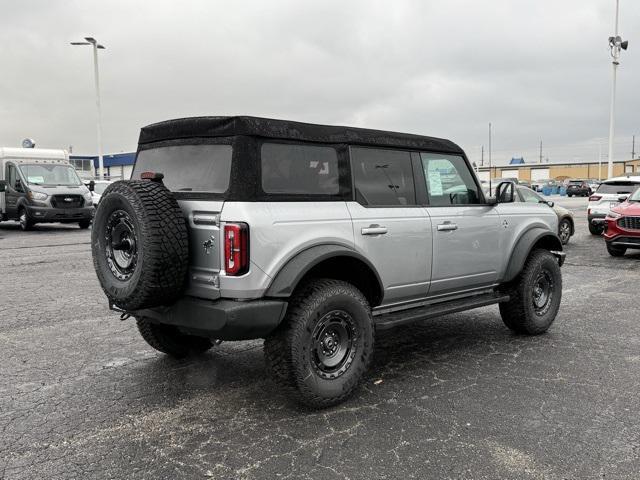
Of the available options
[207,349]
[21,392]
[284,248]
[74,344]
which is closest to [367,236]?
[284,248]

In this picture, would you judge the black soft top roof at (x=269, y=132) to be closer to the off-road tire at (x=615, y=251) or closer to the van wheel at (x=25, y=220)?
the off-road tire at (x=615, y=251)

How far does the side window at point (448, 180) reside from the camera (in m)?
4.91

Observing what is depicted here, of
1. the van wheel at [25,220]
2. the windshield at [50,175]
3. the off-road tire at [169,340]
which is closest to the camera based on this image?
the off-road tire at [169,340]

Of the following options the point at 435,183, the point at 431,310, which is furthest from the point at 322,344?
the point at 435,183

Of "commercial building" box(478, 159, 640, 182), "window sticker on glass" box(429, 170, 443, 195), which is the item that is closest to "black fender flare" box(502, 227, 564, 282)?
"window sticker on glass" box(429, 170, 443, 195)

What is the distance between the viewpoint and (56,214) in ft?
58.1

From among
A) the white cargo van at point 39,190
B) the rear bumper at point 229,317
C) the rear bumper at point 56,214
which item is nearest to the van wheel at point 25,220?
the white cargo van at point 39,190

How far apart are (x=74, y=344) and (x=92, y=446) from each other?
2.34m

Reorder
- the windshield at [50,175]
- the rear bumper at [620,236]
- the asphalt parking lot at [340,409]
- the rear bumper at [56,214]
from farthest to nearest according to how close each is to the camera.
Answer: the windshield at [50,175] < the rear bumper at [56,214] < the rear bumper at [620,236] < the asphalt parking lot at [340,409]

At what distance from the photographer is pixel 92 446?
3299mm

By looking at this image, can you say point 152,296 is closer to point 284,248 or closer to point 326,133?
point 284,248

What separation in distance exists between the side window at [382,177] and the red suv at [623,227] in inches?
A: 331

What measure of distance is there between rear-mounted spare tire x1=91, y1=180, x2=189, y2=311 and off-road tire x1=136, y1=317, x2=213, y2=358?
97cm

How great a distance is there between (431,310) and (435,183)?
113 cm
